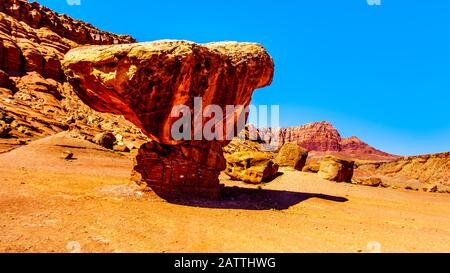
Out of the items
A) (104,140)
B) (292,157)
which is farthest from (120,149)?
(292,157)

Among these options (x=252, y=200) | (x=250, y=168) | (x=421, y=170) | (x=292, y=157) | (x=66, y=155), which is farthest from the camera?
(x=421, y=170)

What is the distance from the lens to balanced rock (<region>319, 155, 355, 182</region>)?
26.8m

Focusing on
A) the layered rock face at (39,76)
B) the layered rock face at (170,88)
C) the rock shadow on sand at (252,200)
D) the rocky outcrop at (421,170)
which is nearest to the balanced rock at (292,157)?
the rock shadow on sand at (252,200)

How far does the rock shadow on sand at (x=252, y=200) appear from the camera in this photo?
43.2 ft

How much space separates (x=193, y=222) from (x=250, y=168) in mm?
13384

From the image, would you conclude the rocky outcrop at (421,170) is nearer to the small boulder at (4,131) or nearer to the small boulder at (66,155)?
the small boulder at (66,155)

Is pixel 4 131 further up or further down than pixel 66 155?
further up

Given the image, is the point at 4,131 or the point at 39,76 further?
the point at 39,76

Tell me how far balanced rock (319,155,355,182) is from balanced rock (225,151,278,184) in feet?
21.1

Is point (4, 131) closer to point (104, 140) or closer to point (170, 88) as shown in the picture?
point (104, 140)

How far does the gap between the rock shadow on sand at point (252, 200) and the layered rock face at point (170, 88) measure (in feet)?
2.63

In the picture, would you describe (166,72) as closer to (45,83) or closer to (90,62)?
(90,62)

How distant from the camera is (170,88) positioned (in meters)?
12.0

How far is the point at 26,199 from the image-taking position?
1059cm
